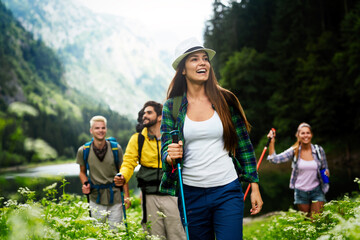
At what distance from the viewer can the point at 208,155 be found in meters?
2.71

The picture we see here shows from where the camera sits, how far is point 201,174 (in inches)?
106

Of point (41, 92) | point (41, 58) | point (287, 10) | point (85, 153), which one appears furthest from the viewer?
point (41, 58)

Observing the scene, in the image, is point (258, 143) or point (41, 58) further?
point (41, 58)

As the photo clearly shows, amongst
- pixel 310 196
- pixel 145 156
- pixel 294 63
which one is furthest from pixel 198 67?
pixel 294 63

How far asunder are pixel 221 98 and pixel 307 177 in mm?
4203

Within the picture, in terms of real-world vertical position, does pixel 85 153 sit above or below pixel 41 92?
below

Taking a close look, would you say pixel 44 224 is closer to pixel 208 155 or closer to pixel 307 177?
pixel 208 155

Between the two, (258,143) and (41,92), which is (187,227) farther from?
(41,92)

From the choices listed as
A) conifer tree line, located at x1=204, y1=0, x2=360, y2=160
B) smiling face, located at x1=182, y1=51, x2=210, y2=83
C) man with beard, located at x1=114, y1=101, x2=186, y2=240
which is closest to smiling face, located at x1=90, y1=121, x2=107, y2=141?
man with beard, located at x1=114, y1=101, x2=186, y2=240

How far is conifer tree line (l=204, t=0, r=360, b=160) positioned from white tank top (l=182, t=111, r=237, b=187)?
81.7 feet

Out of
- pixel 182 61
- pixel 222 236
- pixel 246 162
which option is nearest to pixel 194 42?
pixel 182 61

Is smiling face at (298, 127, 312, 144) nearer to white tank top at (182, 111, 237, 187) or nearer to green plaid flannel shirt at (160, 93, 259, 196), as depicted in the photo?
green plaid flannel shirt at (160, 93, 259, 196)

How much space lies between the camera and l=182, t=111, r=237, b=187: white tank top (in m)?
2.69

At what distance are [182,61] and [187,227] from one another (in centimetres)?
149
